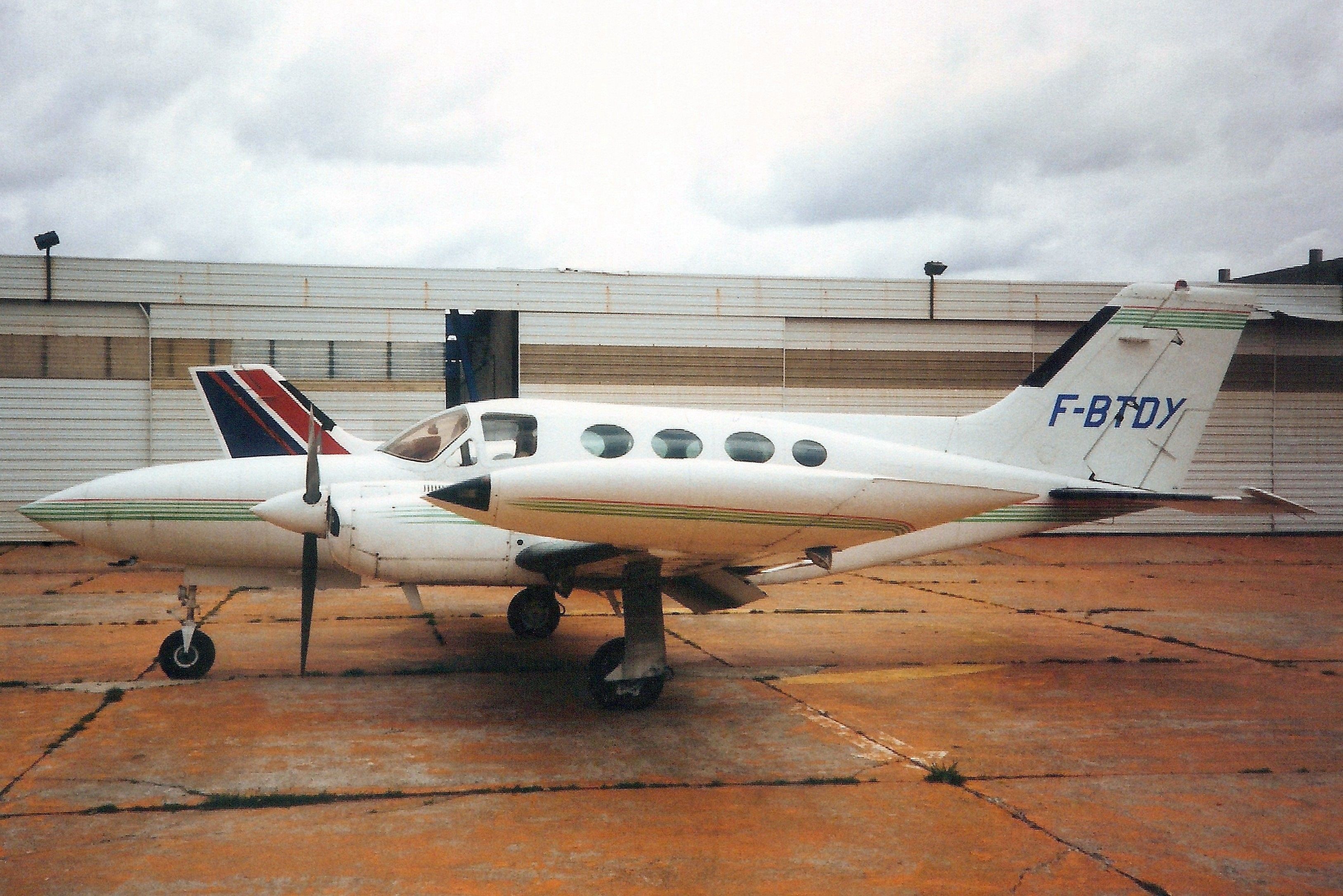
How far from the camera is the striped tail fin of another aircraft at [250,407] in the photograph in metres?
14.9

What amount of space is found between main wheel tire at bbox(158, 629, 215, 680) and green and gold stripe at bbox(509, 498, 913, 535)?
4.51 m

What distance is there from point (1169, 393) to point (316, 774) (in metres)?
9.38

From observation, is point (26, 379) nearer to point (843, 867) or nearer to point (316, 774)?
point (316, 774)

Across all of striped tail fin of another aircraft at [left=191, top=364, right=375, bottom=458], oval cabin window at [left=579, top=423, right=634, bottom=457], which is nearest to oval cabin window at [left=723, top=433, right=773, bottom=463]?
oval cabin window at [left=579, top=423, right=634, bottom=457]

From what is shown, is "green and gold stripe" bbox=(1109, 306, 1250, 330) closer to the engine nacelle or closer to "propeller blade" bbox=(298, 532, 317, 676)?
the engine nacelle

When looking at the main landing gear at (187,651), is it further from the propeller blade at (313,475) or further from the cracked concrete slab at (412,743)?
the propeller blade at (313,475)

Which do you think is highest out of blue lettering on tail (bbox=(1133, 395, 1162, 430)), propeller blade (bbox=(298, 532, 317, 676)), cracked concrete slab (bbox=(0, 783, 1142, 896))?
blue lettering on tail (bbox=(1133, 395, 1162, 430))

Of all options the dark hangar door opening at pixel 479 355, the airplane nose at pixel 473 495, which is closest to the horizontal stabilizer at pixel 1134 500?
the airplane nose at pixel 473 495

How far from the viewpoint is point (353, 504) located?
7758 mm

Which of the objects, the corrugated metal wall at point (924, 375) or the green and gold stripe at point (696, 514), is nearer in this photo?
the green and gold stripe at point (696, 514)

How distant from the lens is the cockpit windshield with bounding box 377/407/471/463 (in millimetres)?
8641

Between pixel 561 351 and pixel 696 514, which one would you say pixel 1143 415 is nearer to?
pixel 696 514

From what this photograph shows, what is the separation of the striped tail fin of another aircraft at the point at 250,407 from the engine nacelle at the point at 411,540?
761 centimetres

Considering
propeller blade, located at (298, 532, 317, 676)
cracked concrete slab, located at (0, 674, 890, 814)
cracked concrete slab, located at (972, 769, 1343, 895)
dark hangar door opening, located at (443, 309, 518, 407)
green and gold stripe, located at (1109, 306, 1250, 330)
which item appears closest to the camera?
cracked concrete slab, located at (972, 769, 1343, 895)
